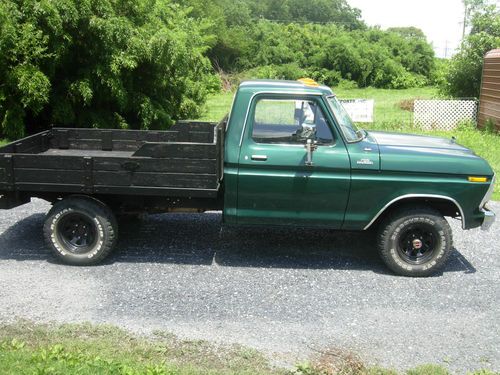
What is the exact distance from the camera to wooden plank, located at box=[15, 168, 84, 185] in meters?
6.04

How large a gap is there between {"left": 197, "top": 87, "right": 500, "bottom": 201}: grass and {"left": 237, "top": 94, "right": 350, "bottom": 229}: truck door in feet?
15.3

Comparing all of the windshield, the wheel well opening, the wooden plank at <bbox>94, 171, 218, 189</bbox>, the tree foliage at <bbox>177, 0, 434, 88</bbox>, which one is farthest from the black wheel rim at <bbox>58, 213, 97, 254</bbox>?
Answer: the tree foliage at <bbox>177, 0, 434, 88</bbox>

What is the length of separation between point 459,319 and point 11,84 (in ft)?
32.5

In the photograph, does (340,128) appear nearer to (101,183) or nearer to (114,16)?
(101,183)

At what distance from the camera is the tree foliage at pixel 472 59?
19312 millimetres

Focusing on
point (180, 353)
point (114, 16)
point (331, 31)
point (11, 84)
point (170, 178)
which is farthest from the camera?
point (331, 31)

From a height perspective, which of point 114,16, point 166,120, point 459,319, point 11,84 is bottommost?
point 459,319

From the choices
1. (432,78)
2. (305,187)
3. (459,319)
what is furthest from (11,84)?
(432,78)

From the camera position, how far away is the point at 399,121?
706 inches

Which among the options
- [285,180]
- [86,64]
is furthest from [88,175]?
[86,64]

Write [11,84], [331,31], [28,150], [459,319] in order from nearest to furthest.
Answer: [459,319], [28,150], [11,84], [331,31]

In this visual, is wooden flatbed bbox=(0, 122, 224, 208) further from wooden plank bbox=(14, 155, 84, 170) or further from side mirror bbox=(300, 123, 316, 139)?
side mirror bbox=(300, 123, 316, 139)

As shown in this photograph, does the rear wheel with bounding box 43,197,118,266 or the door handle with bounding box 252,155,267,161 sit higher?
the door handle with bounding box 252,155,267,161

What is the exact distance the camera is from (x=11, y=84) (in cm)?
1171
